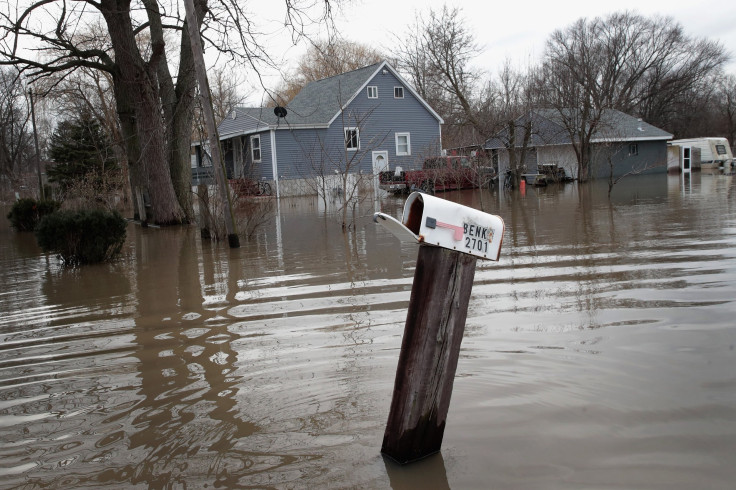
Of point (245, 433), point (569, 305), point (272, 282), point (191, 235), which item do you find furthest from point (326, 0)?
point (245, 433)

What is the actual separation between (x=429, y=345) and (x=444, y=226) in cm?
66

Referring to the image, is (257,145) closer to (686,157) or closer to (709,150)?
(686,157)

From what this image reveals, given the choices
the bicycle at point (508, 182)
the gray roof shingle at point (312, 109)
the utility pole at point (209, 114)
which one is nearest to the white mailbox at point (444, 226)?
the utility pole at point (209, 114)

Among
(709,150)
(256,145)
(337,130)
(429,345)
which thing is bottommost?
(429,345)

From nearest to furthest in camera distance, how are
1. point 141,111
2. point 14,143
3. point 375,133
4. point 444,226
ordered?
point 444,226
point 141,111
point 375,133
point 14,143

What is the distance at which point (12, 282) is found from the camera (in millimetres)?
11586

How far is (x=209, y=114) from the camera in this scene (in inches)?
521

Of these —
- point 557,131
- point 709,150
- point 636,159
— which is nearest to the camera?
point 557,131

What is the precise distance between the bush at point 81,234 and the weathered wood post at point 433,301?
32.9ft

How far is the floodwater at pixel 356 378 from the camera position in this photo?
3857 millimetres

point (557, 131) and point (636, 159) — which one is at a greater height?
point (557, 131)

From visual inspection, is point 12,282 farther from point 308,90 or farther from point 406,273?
point 308,90

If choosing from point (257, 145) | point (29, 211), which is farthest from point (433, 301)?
point (257, 145)

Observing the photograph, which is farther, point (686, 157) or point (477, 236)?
point (686, 157)
